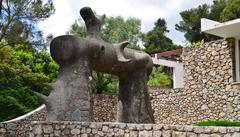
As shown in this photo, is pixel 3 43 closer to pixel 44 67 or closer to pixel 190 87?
pixel 190 87

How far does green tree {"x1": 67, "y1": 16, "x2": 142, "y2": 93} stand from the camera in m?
23.9

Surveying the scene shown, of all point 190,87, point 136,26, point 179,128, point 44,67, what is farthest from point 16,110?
point 136,26

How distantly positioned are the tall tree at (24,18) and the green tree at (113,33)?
10.5 metres

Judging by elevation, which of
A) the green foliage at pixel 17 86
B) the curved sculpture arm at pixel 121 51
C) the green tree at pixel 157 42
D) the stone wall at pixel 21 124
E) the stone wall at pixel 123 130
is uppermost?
the green tree at pixel 157 42

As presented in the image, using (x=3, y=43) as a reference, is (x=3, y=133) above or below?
below

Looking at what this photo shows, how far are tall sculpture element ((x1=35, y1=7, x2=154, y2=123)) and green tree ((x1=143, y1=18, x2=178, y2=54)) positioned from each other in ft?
80.6

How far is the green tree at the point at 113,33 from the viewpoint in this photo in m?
23.9

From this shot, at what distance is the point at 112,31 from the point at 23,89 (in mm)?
13282

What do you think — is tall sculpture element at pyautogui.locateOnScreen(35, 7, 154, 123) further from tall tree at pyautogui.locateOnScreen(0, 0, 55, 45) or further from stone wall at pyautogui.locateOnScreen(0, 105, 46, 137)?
stone wall at pyautogui.locateOnScreen(0, 105, 46, 137)

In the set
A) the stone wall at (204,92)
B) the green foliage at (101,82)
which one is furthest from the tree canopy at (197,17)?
the stone wall at (204,92)

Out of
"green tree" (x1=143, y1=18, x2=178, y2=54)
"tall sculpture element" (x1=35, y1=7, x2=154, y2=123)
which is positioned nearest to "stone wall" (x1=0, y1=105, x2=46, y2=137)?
"tall sculpture element" (x1=35, y1=7, x2=154, y2=123)

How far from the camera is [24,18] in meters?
13.3

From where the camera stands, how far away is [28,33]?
1337 cm

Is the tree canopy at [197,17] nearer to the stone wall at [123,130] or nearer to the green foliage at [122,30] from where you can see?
the green foliage at [122,30]
